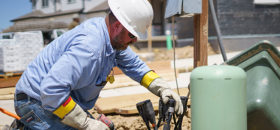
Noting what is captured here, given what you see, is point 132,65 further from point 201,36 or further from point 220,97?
point 201,36

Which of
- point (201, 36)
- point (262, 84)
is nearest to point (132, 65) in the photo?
point (262, 84)

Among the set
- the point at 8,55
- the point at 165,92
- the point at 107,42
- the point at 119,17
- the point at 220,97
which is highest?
the point at 119,17

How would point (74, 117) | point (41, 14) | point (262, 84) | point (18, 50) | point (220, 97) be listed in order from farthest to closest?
1. point (41, 14)
2. point (18, 50)
3. point (262, 84)
4. point (220, 97)
5. point (74, 117)

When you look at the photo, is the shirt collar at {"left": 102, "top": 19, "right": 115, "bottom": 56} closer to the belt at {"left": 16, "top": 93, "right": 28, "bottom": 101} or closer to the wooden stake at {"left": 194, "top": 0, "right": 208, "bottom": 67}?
the belt at {"left": 16, "top": 93, "right": 28, "bottom": 101}

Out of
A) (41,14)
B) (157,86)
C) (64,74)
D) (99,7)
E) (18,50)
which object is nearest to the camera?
(64,74)

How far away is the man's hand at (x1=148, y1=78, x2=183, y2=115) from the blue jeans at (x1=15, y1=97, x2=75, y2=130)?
0.94m

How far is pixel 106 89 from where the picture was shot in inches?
212

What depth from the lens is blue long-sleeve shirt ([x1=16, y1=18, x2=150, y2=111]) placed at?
167 cm

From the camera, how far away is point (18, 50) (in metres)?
7.54

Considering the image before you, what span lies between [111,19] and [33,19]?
31092 mm

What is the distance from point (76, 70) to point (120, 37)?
0.49 m

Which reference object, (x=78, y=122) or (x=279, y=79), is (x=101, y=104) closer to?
(x=78, y=122)

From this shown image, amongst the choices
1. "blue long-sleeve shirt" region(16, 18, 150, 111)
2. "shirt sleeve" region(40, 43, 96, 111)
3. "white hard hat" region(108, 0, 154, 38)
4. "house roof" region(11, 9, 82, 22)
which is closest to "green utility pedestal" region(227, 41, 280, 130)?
"white hard hat" region(108, 0, 154, 38)

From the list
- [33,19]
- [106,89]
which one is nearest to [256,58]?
[106,89]
